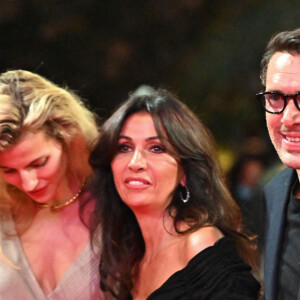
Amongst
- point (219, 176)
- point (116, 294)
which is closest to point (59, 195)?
point (116, 294)

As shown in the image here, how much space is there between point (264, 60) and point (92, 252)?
3.23 feet

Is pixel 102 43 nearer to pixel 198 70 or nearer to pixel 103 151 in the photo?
pixel 198 70

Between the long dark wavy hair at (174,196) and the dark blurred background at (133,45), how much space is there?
84.8 inches

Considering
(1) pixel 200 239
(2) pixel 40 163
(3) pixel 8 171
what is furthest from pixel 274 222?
(3) pixel 8 171

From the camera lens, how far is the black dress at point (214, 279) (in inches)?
73.1

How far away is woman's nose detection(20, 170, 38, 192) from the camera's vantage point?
2250 mm

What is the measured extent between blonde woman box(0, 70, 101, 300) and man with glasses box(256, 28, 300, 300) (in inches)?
28.9

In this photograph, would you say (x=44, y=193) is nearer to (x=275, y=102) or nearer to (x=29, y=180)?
(x=29, y=180)

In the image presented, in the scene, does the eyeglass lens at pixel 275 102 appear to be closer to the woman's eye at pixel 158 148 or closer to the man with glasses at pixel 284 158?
the man with glasses at pixel 284 158

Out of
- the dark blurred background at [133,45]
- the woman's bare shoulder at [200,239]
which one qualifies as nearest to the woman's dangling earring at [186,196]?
the woman's bare shoulder at [200,239]

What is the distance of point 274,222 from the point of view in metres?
1.95

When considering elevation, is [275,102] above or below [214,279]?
above

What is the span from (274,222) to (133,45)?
280 cm

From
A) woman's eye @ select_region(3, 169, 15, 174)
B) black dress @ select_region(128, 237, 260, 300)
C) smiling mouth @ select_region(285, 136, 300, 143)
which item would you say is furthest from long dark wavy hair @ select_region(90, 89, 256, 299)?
smiling mouth @ select_region(285, 136, 300, 143)
